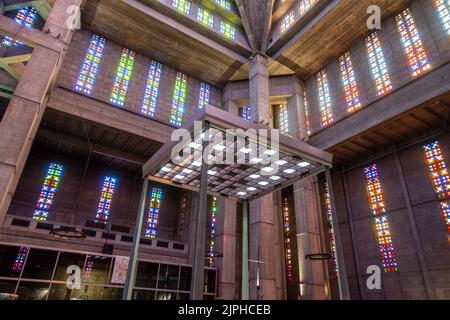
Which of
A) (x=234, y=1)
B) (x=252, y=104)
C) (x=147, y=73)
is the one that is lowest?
(x=252, y=104)

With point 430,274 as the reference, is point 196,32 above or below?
above

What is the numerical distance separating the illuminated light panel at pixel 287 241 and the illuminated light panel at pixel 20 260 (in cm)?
2014

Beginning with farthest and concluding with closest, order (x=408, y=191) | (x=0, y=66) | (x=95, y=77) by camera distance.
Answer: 1. (x=95, y=77)
2. (x=408, y=191)
3. (x=0, y=66)

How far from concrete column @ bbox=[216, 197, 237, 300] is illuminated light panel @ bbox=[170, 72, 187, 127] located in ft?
25.0

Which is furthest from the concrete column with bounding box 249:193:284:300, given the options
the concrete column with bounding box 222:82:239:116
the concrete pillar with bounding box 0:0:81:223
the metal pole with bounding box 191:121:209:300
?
the concrete pillar with bounding box 0:0:81:223

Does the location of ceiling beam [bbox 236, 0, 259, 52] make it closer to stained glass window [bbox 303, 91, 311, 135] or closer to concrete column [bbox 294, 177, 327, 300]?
stained glass window [bbox 303, 91, 311, 135]

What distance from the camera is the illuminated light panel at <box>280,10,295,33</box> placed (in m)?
24.7

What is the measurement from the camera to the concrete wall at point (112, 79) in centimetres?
2102

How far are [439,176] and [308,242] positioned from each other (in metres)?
9.31

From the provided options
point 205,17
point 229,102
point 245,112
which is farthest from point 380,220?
point 205,17

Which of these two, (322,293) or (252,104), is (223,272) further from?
(252,104)

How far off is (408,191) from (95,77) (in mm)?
23301
